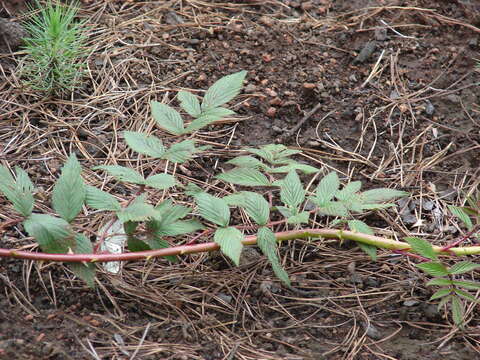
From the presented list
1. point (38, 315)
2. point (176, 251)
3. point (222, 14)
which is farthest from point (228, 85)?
point (222, 14)

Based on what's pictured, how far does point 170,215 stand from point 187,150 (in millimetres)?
184

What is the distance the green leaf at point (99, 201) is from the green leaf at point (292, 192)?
442 mm

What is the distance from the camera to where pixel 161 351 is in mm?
1661

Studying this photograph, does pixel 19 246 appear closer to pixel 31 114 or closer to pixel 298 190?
pixel 31 114

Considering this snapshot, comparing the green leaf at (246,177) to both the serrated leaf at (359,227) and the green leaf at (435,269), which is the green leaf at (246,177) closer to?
the serrated leaf at (359,227)

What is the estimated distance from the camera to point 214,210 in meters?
1.71

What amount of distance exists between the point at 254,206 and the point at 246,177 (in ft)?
0.36

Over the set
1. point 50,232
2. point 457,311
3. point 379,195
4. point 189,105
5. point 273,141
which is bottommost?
point 457,311

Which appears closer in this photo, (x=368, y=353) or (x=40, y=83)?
(x=368, y=353)

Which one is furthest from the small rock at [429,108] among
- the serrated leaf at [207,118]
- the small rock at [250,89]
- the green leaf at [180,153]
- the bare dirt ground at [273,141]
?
the green leaf at [180,153]

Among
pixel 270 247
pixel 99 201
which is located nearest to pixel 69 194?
pixel 99 201

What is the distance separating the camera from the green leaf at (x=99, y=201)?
1679mm

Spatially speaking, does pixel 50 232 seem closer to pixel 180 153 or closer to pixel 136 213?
pixel 136 213

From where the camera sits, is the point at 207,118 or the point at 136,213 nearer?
the point at 136,213
